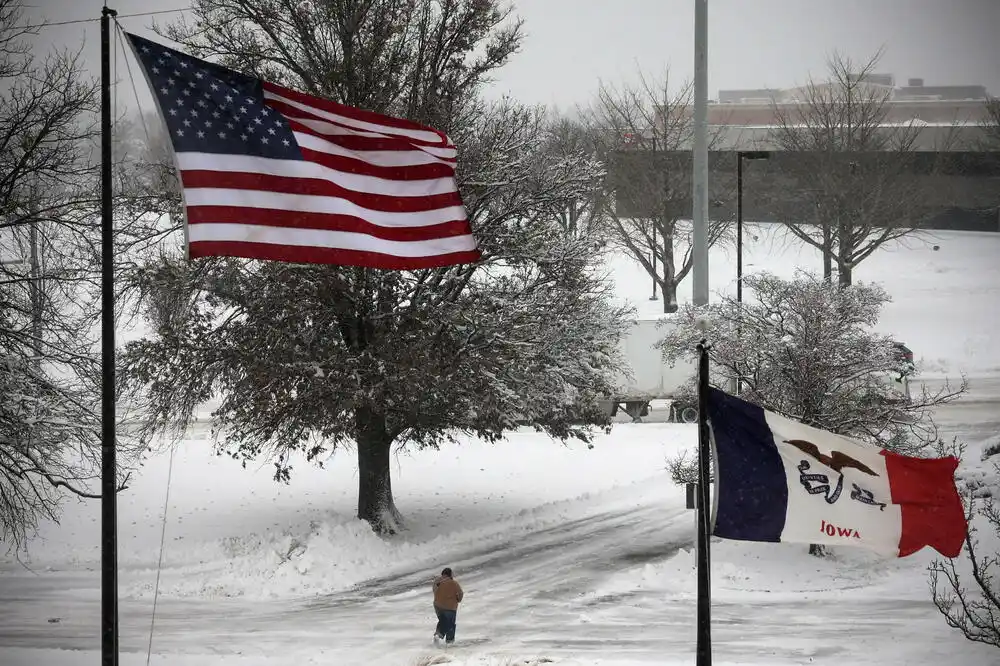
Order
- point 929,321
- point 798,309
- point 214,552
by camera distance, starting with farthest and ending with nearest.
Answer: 1. point 929,321
2. point 214,552
3. point 798,309

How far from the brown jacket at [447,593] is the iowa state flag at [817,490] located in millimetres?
7215

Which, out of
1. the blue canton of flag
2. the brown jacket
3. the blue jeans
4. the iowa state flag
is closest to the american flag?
the blue canton of flag

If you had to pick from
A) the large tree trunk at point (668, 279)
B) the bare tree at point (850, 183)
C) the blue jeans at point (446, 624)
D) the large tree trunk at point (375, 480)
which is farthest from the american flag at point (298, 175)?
the bare tree at point (850, 183)

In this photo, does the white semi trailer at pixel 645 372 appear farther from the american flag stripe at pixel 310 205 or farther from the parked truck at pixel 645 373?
the american flag stripe at pixel 310 205

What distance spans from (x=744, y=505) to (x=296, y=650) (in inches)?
347

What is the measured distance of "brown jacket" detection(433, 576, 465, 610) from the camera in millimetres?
15688

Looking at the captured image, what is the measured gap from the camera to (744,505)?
30.3ft

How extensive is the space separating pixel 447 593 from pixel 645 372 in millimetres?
23677

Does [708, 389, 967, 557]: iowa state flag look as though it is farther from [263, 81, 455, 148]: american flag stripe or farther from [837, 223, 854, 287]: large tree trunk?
[837, 223, 854, 287]: large tree trunk

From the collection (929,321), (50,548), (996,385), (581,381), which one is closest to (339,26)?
(581,381)

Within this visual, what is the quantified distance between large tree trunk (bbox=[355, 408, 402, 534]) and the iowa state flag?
14122 millimetres

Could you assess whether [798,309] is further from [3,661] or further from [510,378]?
[3,661]

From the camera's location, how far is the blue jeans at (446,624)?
625 inches

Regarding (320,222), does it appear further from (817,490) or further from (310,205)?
(817,490)
